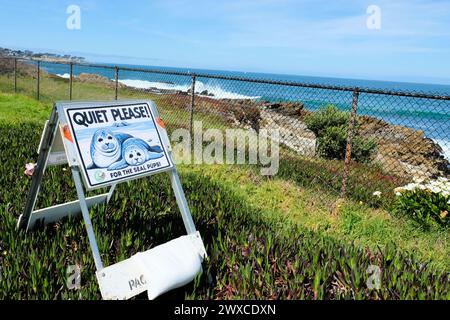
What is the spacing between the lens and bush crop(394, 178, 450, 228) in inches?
205

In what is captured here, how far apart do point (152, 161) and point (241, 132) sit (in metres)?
9.50

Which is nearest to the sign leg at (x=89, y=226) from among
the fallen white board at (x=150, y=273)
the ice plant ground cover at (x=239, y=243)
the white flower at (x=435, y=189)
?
the fallen white board at (x=150, y=273)

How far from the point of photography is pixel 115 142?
3275 mm

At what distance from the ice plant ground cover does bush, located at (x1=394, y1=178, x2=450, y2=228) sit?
8.8 inches

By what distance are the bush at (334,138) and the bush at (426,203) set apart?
19.4 feet

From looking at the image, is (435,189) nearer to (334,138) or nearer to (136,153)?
(136,153)

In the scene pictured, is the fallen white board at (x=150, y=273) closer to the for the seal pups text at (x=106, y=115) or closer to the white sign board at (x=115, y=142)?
the white sign board at (x=115, y=142)

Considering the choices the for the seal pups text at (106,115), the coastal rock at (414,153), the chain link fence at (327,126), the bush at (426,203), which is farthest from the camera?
the coastal rock at (414,153)

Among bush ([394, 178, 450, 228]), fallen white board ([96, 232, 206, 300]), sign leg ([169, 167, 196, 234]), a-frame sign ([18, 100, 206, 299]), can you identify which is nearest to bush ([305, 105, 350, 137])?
bush ([394, 178, 450, 228])

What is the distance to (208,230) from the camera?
4395 millimetres

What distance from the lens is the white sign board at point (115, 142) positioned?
3057mm

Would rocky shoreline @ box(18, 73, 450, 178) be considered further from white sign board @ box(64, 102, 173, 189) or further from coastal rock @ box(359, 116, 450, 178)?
white sign board @ box(64, 102, 173, 189)

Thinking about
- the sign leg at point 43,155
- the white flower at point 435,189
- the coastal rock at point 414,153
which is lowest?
the coastal rock at point 414,153

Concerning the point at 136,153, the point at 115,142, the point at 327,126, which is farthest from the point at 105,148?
the point at 327,126
